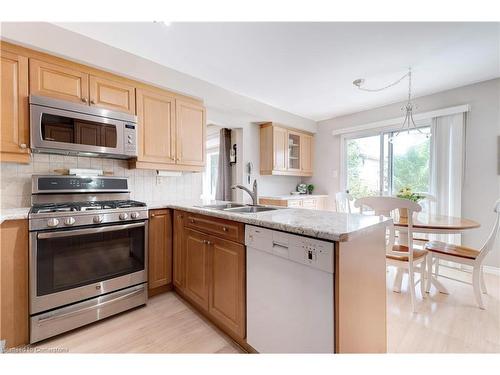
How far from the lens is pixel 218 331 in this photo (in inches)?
66.0

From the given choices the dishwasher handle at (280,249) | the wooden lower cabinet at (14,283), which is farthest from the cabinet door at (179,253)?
the dishwasher handle at (280,249)

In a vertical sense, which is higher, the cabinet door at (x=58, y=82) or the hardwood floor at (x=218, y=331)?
the cabinet door at (x=58, y=82)

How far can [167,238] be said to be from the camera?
7.38 ft

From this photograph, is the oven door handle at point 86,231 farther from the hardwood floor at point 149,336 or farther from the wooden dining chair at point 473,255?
the wooden dining chair at point 473,255

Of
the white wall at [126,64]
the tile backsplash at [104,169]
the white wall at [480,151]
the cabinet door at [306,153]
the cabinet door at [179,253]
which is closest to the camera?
the white wall at [126,64]

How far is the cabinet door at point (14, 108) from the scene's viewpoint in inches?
64.2

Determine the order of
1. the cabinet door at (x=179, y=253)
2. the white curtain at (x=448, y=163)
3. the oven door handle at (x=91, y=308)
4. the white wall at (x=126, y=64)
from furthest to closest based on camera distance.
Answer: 1. the white curtain at (x=448, y=163)
2. the cabinet door at (x=179, y=253)
3. the white wall at (x=126, y=64)
4. the oven door handle at (x=91, y=308)

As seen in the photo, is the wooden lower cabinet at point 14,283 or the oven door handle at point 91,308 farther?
the oven door handle at point 91,308

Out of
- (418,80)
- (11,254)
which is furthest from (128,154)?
(418,80)

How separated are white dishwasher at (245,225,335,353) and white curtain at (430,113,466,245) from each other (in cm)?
312

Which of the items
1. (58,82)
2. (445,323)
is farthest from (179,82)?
(445,323)
